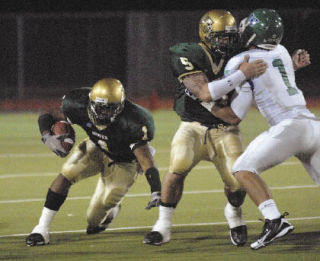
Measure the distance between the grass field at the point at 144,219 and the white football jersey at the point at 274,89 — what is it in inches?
37.9

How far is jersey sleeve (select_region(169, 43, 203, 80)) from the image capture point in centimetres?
609

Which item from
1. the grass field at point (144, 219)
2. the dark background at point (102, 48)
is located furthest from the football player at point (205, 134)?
the dark background at point (102, 48)

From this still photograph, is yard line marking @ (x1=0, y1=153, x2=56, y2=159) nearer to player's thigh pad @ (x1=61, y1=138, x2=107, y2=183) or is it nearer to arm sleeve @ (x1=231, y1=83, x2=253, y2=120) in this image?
player's thigh pad @ (x1=61, y1=138, x2=107, y2=183)

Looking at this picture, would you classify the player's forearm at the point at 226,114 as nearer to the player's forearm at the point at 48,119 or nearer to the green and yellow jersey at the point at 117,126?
the green and yellow jersey at the point at 117,126

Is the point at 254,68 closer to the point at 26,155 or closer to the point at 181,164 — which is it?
the point at 181,164

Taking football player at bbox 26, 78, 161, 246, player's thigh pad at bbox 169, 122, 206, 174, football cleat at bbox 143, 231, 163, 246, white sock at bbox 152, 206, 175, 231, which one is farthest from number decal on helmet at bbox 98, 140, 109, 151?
football cleat at bbox 143, 231, 163, 246

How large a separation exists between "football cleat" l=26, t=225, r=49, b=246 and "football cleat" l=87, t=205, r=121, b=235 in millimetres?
543

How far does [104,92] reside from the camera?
6141 millimetres

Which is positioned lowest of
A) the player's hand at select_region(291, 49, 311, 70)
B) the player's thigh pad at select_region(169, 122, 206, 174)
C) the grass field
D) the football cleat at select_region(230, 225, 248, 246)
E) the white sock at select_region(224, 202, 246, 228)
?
the grass field

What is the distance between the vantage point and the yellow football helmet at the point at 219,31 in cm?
625

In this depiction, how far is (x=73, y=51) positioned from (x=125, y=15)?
153 centimetres

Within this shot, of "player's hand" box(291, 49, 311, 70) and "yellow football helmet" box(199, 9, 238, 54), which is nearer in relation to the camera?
"player's hand" box(291, 49, 311, 70)

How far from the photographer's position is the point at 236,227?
6.23 m

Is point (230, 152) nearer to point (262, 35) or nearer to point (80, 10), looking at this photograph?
point (262, 35)
